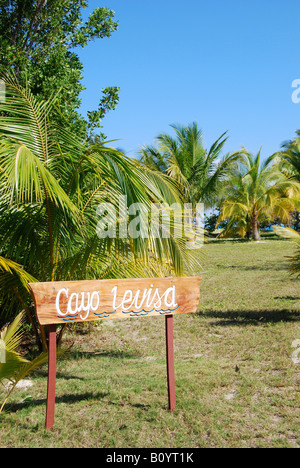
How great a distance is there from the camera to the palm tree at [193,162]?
1869cm

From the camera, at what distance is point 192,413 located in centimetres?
351

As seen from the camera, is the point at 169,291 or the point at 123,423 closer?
the point at 123,423

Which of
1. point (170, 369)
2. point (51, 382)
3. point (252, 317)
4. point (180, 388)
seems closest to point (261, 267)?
point (252, 317)

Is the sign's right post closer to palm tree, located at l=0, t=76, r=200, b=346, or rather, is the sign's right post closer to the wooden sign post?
the wooden sign post

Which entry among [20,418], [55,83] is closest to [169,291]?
[20,418]

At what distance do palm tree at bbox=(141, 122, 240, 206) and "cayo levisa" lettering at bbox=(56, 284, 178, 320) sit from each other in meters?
15.1

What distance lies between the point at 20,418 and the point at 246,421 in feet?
6.66

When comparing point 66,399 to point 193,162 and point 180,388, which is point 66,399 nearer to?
point 180,388

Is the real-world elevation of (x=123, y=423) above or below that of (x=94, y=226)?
below

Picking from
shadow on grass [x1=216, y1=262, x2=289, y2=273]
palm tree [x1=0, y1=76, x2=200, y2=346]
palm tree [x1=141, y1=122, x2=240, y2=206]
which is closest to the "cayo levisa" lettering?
palm tree [x1=0, y1=76, x2=200, y2=346]

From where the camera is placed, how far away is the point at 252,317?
718 cm

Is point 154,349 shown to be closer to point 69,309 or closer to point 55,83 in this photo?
point 69,309

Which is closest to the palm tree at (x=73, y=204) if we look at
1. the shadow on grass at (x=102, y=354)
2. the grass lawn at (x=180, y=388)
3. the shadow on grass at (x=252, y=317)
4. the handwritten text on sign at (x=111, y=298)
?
the handwritten text on sign at (x=111, y=298)

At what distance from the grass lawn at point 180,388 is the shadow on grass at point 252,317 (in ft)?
0.06
